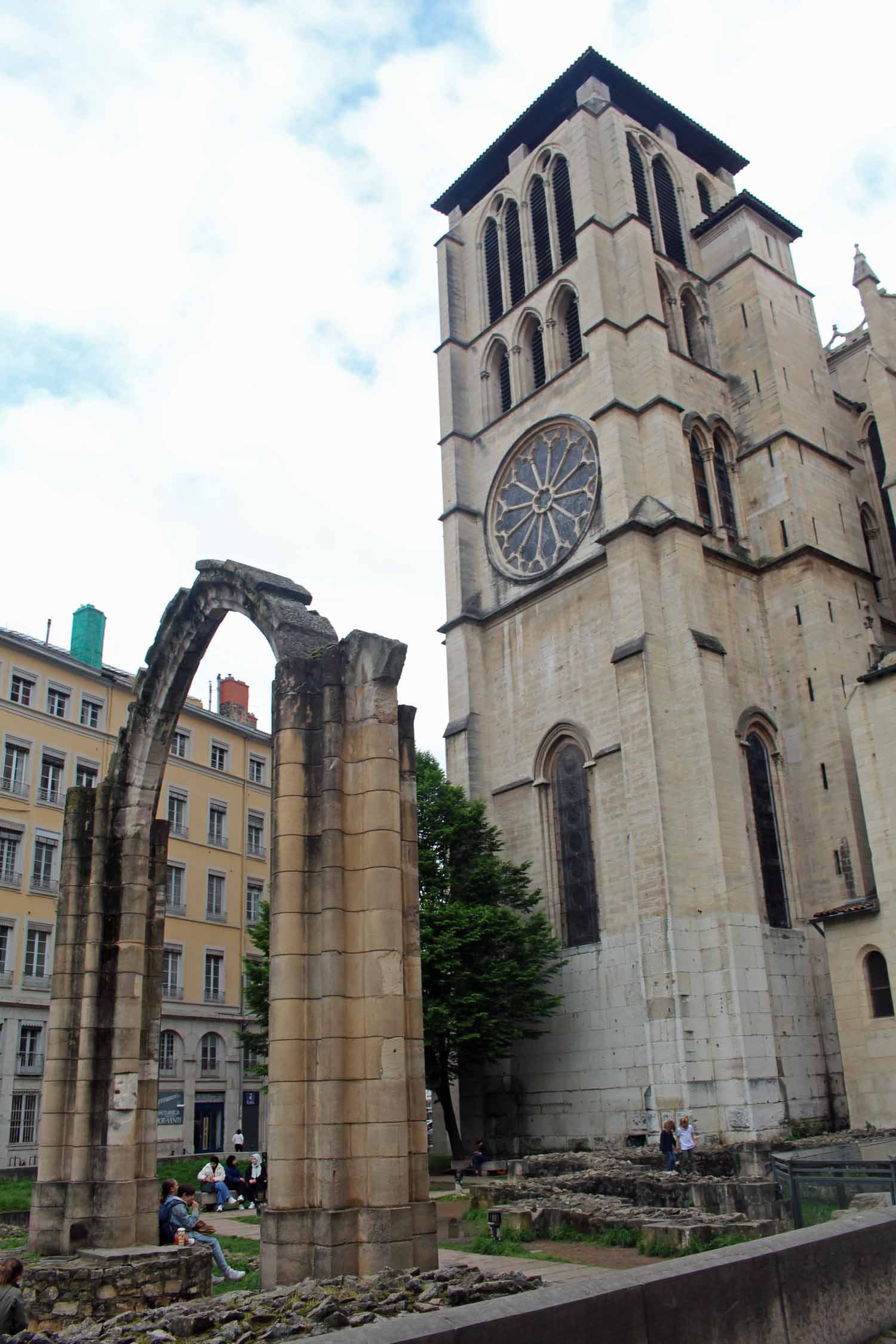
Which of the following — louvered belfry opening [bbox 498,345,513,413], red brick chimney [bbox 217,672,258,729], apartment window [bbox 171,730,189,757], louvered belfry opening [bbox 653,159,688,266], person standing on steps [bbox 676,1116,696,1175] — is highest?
louvered belfry opening [bbox 653,159,688,266]

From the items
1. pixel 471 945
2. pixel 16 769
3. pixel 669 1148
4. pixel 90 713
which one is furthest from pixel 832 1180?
→ pixel 90 713

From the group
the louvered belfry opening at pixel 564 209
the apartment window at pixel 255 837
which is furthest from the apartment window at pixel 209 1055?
the louvered belfry opening at pixel 564 209

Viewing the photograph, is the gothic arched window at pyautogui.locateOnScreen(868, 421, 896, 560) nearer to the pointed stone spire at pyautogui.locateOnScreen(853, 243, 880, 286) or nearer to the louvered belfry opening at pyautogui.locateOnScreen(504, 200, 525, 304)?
the pointed stone spire at pyautogui.locateOnScreen(853, 243, 880, 286)

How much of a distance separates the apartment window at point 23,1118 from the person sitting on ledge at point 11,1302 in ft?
94.9

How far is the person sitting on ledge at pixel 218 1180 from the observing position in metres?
21.9

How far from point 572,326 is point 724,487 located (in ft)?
27.3

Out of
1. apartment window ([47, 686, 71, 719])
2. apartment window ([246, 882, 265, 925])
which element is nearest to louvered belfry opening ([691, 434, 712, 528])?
apartment window ([47, 686, 71, 719])

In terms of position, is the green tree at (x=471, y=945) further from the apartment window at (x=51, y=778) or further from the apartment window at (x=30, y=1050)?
the apartment window at (x=51, y=778)

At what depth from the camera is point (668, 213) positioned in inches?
1517

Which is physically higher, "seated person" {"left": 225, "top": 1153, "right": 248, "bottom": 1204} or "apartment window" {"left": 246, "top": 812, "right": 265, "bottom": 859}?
"apartment window" {"left": 246, "top": 812, "right": 265, "bottom": 859}

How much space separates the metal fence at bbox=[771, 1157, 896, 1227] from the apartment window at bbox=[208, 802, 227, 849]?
33735 millimetres

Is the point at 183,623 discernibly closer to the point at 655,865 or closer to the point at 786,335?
the point at 655,865

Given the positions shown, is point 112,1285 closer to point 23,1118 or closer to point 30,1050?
point 23,1118

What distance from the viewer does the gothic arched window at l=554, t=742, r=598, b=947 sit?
29500mm
